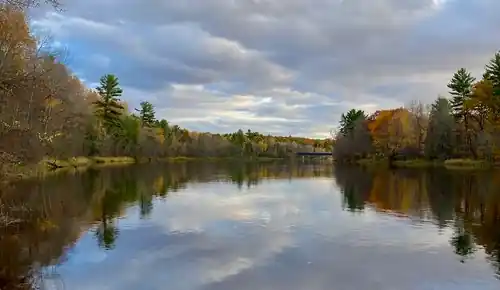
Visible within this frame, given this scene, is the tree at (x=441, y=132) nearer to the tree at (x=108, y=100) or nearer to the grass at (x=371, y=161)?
the grass at (x=371, y=161)

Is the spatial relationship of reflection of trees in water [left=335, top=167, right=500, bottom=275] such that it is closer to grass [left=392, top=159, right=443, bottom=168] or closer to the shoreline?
the shoreline

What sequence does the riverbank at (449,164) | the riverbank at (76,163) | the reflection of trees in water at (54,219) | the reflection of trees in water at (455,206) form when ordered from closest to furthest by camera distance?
the reflection of trees in water at (54,219) → the reflection of trees in water at (455,206) → the riverbank at (76,163) → the riverbank at (449,164)

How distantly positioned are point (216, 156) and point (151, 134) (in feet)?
107

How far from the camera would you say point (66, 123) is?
37.8 metres

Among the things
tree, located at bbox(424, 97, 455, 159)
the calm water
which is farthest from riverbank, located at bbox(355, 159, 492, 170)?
the calm water

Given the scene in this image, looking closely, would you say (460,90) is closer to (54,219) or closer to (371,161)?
(371,161)

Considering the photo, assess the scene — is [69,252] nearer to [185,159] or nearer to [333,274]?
[333,274]

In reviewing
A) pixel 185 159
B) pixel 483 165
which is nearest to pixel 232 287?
pixel 483 165

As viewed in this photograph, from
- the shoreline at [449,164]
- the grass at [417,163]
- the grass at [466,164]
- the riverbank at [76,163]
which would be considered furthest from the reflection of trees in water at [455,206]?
the grass at [417,163]

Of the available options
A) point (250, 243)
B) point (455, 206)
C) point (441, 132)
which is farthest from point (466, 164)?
point (250, 243)

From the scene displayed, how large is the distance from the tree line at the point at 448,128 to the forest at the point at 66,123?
4534 cm

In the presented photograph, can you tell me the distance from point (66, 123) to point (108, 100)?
164 feet

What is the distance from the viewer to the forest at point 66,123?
12.6 m

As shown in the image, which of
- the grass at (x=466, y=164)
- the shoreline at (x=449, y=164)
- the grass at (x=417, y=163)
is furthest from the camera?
the grass at (x=417, y=163)
